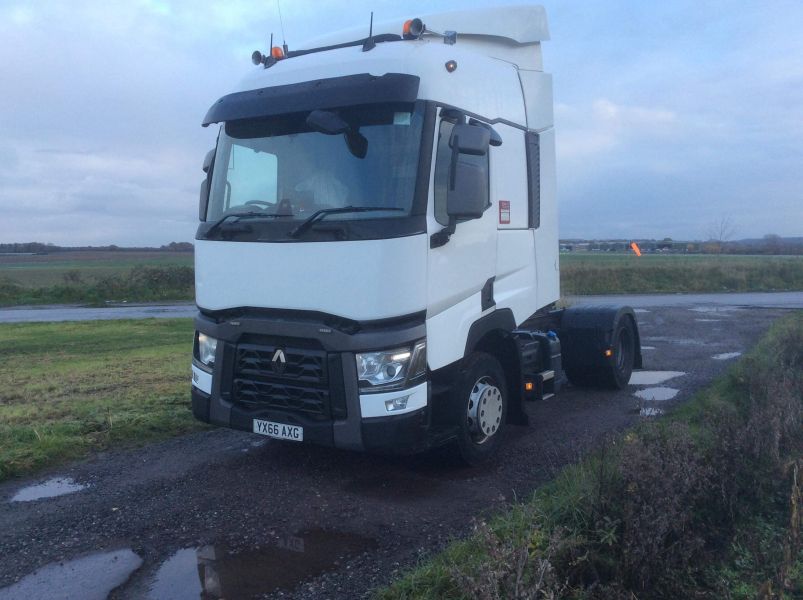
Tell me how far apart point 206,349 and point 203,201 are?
4.44 feet

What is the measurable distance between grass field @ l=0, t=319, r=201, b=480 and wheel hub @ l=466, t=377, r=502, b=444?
327 cm

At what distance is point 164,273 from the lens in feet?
122

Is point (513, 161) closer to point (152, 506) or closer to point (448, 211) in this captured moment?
point (448, 211)

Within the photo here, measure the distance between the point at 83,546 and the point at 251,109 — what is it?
355 centimetres

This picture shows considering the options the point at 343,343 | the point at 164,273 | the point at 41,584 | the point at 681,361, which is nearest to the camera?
the point at 41,584

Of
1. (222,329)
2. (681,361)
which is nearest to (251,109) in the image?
(222,329)

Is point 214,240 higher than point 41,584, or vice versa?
point 214,240

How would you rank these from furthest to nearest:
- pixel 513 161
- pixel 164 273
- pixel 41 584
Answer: pixel 164 273 < pixel 513 161 < pixel 41 584

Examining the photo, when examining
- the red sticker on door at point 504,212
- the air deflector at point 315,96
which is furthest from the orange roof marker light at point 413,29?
the red sticker on door at point 504,212

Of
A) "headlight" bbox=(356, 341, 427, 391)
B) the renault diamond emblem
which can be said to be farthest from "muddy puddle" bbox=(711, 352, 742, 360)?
the renault diamond emblem

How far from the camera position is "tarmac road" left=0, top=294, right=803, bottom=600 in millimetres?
4332

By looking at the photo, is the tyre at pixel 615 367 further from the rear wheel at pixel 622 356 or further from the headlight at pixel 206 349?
the headlight at pixel 206 349

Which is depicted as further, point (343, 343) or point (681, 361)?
point (681, 361)

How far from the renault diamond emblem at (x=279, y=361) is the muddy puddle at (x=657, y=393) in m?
5.37
